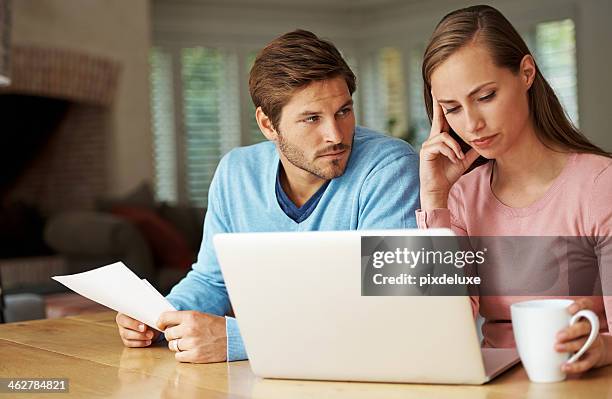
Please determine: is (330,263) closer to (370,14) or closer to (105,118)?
(105,118)

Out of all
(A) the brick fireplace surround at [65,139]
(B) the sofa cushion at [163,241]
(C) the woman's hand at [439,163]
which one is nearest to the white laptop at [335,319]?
(C) the woman's hand at [439,163]

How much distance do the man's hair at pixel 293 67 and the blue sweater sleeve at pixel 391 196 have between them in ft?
0.61

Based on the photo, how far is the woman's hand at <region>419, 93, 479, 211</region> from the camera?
1595 millimetres

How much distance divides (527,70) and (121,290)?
2.41ft

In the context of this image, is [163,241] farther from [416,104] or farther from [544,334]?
[544,334]

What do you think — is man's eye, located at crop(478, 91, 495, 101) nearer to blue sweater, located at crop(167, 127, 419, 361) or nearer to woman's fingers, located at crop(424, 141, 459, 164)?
Result: woman's fingers, located at crop(424, 141, 459, 164)

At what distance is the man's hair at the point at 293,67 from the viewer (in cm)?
183

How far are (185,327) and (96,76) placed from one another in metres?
5.35

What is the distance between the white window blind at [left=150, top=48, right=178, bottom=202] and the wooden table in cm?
583

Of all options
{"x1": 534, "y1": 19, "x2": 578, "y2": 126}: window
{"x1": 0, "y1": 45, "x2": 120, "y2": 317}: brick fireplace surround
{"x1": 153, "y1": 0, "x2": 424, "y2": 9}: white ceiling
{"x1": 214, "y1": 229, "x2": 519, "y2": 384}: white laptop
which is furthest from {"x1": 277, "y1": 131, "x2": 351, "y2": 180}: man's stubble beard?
{"x1": 153, "y1": 0, "x2": 424, "y2": 9}: white ceiling

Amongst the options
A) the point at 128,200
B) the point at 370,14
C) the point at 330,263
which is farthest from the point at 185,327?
the point at 370,14

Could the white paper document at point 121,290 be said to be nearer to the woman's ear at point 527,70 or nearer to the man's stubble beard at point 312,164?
the man's stubble beard at point 312,164

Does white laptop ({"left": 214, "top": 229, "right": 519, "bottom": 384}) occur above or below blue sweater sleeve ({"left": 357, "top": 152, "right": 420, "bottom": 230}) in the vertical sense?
below

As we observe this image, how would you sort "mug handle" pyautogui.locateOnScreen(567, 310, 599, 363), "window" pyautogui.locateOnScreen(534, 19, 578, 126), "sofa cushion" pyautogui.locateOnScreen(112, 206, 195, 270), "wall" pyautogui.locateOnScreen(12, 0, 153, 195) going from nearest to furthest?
1. "mug handle" pyautogui.locateOnScreen(567, 310, 599, 363)
2. "sofa cushion" pyautogui.locateOnScreen(112, 206, 195, 270)
3. "wall" pyautogui.locateOnScreen(12, 0, 153, 195)
4. "window" pyautogui.locateOnScreen(534, 19, 578, 126)
